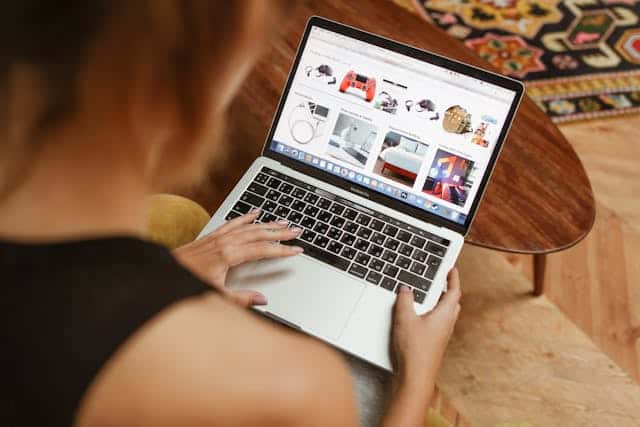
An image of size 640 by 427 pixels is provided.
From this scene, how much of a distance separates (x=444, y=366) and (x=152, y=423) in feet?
4.07

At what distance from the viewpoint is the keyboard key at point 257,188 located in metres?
1.09

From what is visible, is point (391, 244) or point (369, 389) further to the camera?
point (391, 244)

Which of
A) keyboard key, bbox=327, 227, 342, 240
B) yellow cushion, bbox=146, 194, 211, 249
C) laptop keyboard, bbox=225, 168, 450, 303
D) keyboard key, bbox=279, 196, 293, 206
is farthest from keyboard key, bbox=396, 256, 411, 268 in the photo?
yellow cushion, bbox=146, 194, 211, 249

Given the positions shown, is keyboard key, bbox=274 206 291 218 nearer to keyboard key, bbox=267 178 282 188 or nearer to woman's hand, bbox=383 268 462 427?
keyboard key, bbox=267 178 282 188

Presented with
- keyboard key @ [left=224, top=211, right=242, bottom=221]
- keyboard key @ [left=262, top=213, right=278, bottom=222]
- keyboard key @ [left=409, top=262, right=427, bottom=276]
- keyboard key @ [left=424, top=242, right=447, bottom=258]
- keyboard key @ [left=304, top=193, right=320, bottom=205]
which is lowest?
keyboard key @ [left=224, top=211, right=242, bottom=221]

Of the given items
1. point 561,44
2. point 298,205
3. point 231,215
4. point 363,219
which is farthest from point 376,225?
point 561,44

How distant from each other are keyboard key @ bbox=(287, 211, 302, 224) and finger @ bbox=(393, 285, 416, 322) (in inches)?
8.2

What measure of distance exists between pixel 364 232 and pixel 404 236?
7 centimetres

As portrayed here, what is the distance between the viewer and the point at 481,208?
1179 mm

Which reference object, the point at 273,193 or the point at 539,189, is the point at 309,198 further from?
the point at 539,189

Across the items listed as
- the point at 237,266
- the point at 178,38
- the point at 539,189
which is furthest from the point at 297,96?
the point at 178,38

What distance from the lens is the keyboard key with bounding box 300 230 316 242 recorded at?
1057 millimetres

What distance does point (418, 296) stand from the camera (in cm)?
99

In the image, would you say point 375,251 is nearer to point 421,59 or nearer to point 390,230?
point 390,230
